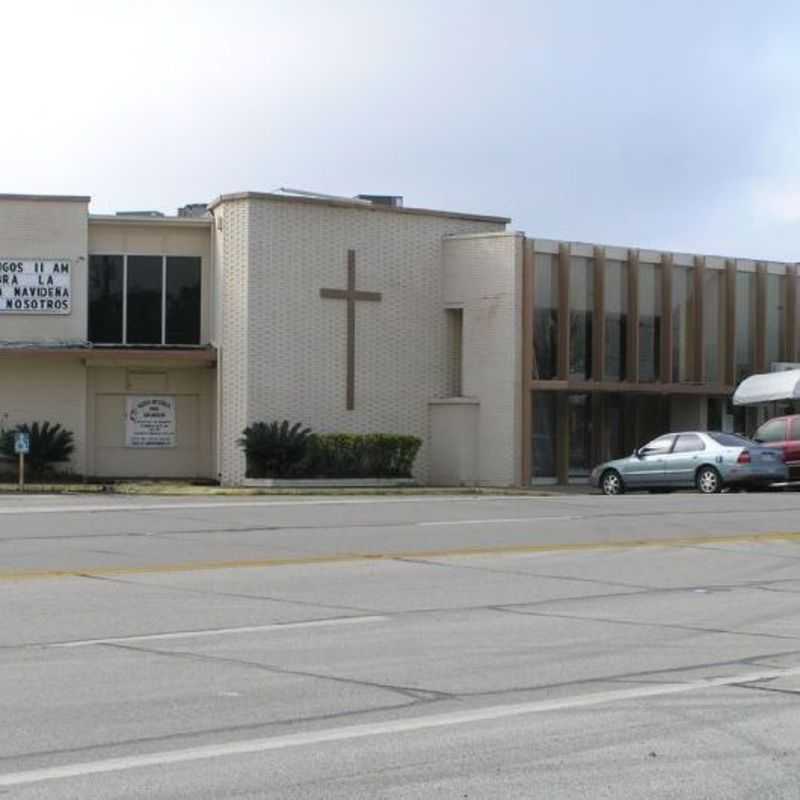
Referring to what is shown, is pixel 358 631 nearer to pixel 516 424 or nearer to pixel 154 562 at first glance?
pixel 154 562

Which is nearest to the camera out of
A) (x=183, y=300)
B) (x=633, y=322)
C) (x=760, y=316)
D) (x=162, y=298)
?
(x=162, y=298)

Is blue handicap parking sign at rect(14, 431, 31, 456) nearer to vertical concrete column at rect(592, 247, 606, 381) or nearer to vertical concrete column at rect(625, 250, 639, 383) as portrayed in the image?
vertical concrete column at rect(592, 247, 606, 381)

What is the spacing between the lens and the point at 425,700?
28.3 ft

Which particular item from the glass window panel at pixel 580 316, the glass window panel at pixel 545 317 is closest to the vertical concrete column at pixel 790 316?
the glass window panel at pixel 580 316

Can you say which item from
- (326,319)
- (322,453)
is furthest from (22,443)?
(326,319)

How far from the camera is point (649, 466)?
30891 mm

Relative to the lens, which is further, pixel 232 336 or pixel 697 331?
pixel 697 331

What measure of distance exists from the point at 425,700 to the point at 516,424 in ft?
85.0

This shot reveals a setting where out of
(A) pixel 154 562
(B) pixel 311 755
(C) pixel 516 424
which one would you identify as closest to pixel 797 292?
(C) pixel 516 424

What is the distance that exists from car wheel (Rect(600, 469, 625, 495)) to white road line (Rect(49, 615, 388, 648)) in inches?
793

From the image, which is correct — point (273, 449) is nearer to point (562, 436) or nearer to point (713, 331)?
point (562, 436)

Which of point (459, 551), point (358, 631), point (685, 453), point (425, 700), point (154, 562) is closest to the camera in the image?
point (425, 700)

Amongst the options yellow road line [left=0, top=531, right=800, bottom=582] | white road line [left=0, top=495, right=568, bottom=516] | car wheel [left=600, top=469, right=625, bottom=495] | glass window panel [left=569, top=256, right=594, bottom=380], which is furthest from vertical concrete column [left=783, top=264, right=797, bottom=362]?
yellow road line [left=0, top=531, right=800, bottom=582]

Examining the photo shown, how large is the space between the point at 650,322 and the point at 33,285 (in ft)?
51.8
